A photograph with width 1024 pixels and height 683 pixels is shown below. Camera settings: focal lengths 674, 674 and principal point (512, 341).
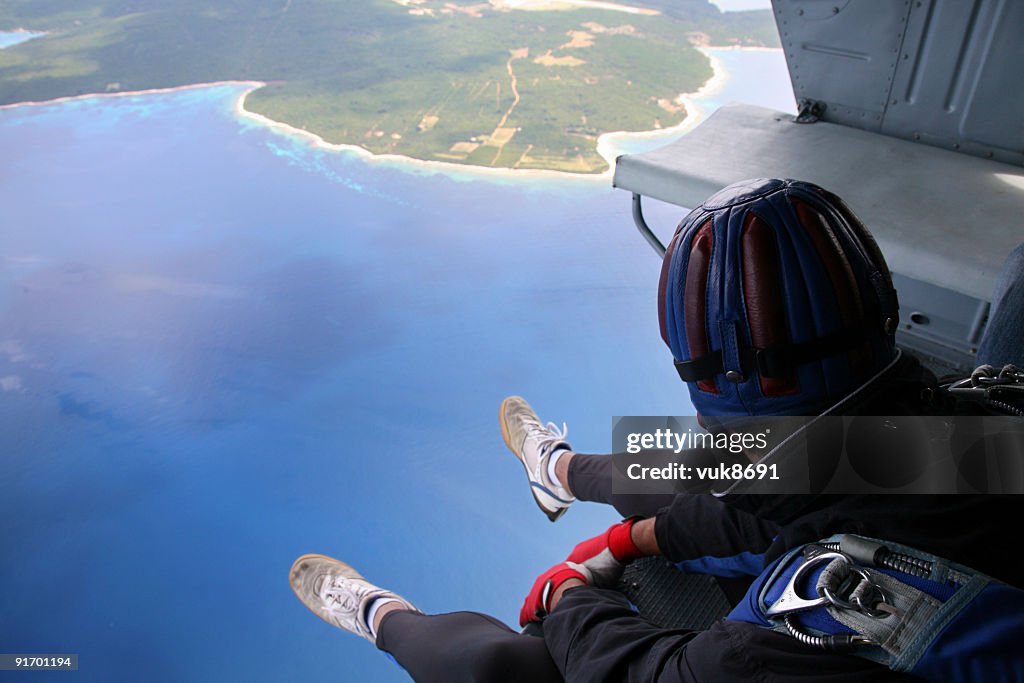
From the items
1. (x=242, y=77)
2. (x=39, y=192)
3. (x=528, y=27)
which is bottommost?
(x=39, y=192)

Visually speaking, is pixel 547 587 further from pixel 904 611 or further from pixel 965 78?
pixel 965 78

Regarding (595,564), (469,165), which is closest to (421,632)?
(595,564)

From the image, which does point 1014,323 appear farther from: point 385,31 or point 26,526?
point 385,31

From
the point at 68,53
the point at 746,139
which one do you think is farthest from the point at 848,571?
the point at 68,53

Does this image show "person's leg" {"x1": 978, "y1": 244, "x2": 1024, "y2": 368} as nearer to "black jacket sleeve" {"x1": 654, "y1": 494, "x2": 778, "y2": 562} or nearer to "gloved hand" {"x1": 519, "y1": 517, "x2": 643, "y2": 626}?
"black jacket sleeve" {"x1": 654, "y1": 494, "x2": 778, "y2": 562}

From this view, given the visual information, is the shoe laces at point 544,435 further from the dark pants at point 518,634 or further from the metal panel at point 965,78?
the metal panel at point 965,78
